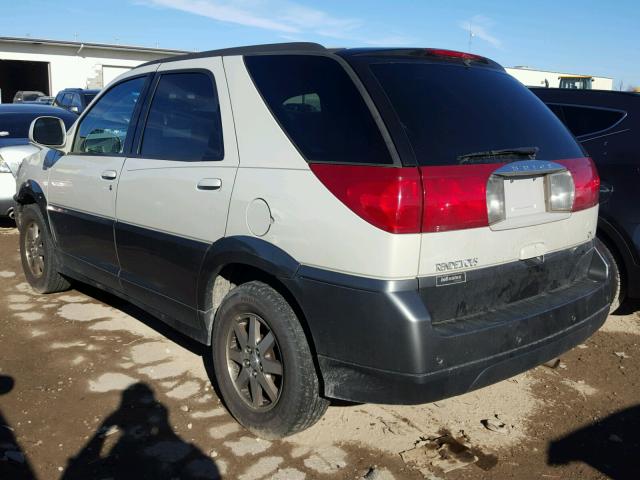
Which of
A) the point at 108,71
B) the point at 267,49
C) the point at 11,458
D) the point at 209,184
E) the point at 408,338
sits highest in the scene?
the point at 108,71

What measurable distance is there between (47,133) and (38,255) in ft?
3.78

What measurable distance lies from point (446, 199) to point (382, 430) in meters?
1.40

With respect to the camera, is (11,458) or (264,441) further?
(264,441)

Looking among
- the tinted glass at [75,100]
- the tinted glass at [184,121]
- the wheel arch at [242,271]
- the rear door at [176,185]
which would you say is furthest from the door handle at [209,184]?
the tinted glass at [75,100]

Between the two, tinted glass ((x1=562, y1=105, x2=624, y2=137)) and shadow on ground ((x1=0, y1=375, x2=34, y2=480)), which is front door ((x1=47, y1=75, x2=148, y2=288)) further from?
tinted glass ((x1=562, y1=105, x2=624, y2=137))

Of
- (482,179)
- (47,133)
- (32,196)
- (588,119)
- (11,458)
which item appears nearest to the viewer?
(482,179)

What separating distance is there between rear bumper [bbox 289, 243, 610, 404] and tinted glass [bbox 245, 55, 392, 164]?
53 centimetres

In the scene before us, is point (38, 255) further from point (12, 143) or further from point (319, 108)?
point (319, 108)

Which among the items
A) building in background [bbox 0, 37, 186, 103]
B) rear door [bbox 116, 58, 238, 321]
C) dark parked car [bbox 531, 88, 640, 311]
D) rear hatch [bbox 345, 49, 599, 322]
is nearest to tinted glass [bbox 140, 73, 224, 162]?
rear door [bbox 116, 58, 238, 321]

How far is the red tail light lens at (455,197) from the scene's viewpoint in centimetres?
249

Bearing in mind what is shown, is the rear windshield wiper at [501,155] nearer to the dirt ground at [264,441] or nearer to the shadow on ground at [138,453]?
the dirt ground at [264,441]

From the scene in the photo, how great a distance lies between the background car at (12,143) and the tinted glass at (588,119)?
5750 mm

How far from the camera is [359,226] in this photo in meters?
2.53

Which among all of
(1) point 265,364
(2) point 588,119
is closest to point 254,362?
(1) point 265,364
